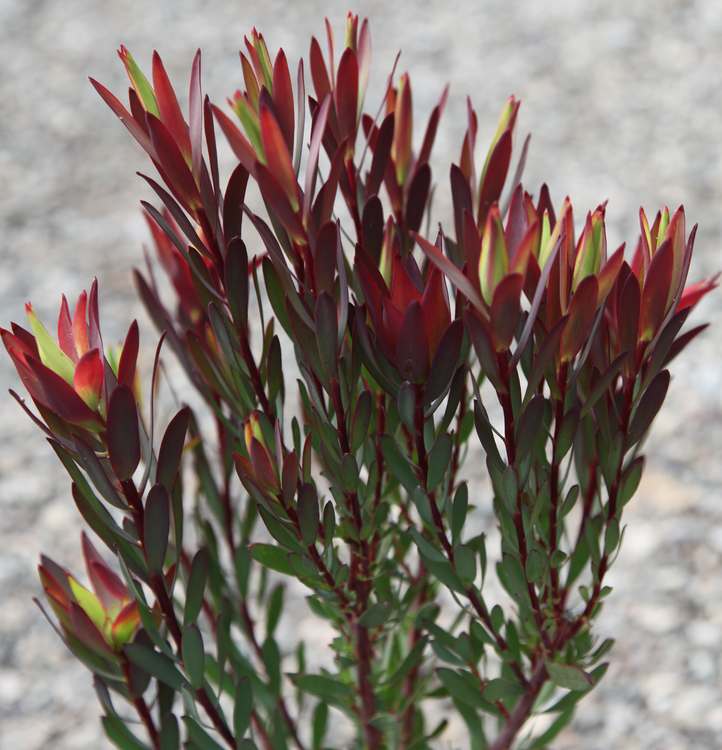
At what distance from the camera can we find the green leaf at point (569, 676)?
31.0 inches

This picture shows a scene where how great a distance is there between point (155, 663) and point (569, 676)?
299 mm

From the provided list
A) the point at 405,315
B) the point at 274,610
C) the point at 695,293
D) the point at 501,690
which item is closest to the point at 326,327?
the point at 405,315

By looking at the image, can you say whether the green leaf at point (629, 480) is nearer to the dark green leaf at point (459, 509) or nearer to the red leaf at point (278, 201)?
the dark green leaf at point (459, 509)

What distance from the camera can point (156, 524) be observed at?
703 millimetres

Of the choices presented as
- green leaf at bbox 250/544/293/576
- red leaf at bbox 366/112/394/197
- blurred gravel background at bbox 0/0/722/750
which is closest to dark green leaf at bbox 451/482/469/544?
green leaf at bbox 250/544/293/576

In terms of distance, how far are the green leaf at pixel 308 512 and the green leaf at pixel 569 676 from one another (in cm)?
22

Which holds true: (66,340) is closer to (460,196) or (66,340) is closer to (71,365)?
(71,365)

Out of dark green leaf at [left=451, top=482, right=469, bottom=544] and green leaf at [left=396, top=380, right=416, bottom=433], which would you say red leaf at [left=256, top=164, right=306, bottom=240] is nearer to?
green leaf at [left=396, top=380, right=416, bottom=433]

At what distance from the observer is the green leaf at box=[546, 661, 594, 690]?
788 millimetres

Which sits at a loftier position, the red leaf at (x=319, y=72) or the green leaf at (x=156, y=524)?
the red leaf at (x=319, y=72)

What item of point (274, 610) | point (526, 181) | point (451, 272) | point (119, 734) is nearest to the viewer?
point (451, 272)

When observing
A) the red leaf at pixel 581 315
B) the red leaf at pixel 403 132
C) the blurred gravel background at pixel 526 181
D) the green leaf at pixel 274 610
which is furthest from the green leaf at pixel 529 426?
the blurred gravel background at pixel 526 181

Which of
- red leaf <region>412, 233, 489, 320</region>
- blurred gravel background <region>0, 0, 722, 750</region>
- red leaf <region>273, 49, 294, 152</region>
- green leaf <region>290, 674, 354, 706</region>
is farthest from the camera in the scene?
blurred gravel background <region>0, 0, 722, 750</region>

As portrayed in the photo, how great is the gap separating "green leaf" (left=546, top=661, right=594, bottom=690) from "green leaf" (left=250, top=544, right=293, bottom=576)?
21 cm
